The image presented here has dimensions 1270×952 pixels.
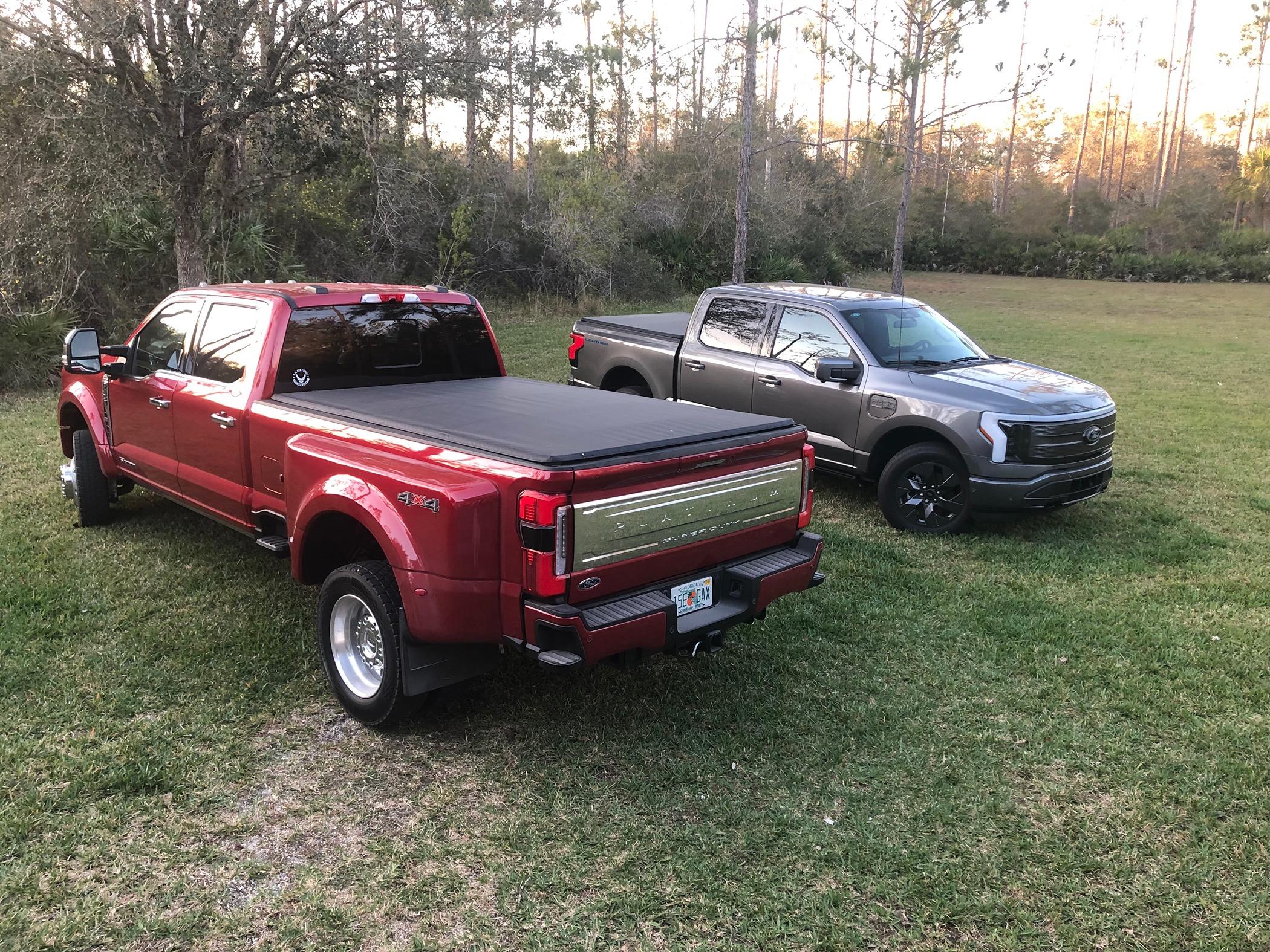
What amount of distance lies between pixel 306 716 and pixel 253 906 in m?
1.26

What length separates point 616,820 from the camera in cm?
347

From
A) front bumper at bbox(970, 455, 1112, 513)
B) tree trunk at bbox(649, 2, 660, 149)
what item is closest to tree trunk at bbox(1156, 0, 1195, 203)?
tree trunk at bbox(649, 2, 660, 149)

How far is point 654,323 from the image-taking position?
9188 mm

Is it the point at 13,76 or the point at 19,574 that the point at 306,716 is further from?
the point at 13,76

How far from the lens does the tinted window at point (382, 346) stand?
4.87 m

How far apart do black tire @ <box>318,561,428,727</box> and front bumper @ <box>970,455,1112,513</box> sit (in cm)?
435

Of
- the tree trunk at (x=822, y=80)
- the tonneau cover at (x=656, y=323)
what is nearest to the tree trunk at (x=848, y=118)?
the tree trunk at (x=822, y=80)

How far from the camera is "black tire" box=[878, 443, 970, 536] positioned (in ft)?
22.2

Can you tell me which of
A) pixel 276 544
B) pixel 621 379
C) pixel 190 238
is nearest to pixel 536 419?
pixel 276 544

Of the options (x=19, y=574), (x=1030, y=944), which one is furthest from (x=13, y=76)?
(x=1030, y=944)

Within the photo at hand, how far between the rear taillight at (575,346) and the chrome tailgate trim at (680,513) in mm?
5284

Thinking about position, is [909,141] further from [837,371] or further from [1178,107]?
[1178,107]

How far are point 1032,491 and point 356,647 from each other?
15.5 ft

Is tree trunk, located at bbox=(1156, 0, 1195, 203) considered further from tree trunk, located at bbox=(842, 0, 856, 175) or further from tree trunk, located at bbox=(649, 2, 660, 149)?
tree trunk, located at bbox=(649, 2, 660, 149)
